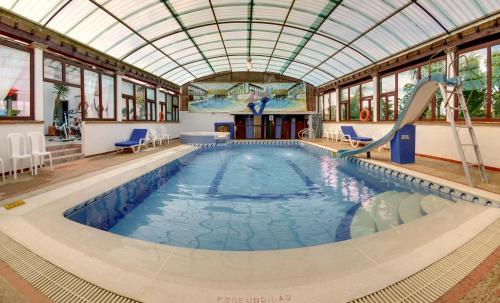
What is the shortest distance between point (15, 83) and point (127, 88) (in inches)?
272

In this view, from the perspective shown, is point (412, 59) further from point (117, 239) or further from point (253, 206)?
point (117, 239)

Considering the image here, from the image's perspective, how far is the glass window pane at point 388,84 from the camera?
42.1 feet

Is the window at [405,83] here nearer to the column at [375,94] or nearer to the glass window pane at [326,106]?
the column at [375,94]

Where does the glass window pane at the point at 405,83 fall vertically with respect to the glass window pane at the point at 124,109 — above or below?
above

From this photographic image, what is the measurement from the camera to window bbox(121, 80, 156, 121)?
13.9m

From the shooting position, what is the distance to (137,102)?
15320 millimetres

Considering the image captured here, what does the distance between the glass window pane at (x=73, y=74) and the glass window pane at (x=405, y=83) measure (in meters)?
12.6

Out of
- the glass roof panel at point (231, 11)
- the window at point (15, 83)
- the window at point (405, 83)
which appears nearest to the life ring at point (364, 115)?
the window at point (405, 83)

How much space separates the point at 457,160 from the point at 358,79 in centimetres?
852

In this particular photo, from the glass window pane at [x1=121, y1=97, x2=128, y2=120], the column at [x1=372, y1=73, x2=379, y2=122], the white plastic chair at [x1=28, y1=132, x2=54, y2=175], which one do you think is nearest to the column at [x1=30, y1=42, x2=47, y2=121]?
the white plastic chair at [x1=28, y1=132, x2=54, y2=175]

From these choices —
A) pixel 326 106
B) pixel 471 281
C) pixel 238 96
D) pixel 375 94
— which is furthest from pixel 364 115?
pixel 471 281

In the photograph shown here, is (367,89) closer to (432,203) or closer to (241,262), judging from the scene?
(432,203)

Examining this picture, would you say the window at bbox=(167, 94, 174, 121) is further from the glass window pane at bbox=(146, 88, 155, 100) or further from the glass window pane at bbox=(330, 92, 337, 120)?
the glass window pane at bbox=(330, 92, 337, 120)

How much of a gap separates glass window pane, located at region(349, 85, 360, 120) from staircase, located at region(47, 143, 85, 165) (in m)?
13.9
